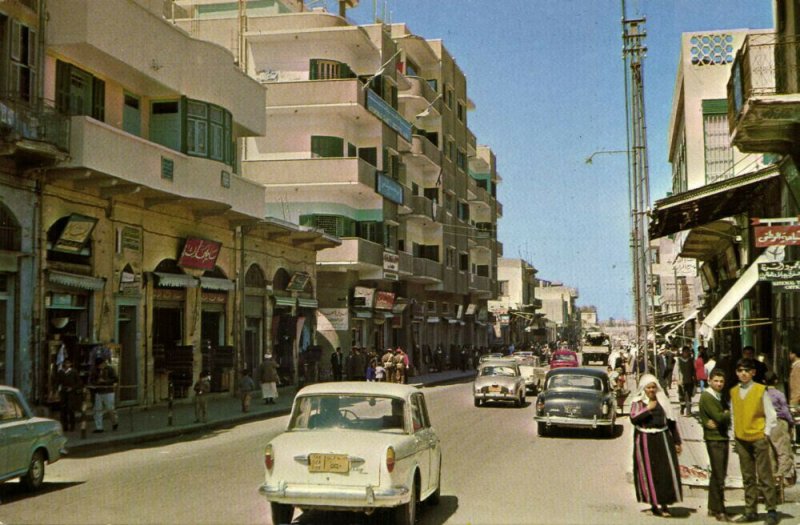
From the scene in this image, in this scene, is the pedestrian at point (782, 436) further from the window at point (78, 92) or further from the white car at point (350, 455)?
the window at point (78, 92)

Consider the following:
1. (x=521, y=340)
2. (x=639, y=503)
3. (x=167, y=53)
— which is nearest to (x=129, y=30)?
(x=167, y=53)

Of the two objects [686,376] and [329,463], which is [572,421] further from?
[329,463]

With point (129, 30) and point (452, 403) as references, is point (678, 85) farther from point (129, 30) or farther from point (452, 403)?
point (129, 30)

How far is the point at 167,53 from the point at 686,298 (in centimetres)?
4047

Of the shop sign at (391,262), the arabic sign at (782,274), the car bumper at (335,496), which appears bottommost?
the car bumper at (335,496)

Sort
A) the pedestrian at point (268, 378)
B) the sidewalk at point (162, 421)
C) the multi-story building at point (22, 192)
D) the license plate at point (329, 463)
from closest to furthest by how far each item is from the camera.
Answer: the license plate at point (329, 463), the sidewalk at point (162, 421), the multi-story building at point (22, 192), the pedestrian at point (268, 378)

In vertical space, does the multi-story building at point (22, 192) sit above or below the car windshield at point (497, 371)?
above

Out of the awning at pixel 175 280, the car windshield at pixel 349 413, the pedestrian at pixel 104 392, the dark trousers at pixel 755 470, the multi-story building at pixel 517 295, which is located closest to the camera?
the car windshield at pixel 349 413

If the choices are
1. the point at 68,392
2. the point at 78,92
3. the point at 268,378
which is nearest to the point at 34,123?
the point at 78,92

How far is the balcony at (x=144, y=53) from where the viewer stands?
20.9 m

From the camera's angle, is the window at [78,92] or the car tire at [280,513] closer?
the car tire at [280,513]

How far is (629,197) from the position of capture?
21.8m

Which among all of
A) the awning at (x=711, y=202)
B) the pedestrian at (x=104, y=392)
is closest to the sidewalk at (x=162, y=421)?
the pedestrian at (x=104, y=392)

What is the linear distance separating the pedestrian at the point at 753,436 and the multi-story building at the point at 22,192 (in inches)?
594
